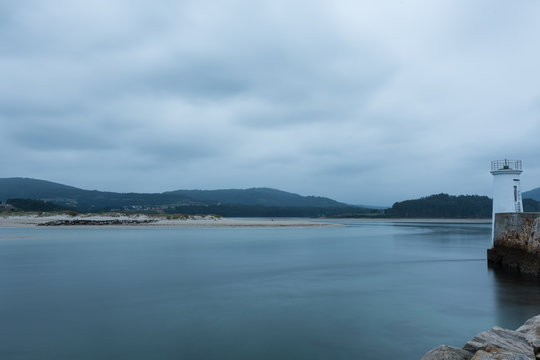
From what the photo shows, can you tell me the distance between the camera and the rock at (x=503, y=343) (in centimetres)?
514

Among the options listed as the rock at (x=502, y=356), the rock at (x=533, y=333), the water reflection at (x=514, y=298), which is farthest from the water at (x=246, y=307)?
the rock at (x=502, y=356)

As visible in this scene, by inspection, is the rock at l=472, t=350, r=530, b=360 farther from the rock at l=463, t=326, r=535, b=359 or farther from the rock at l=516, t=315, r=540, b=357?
the rock at l=516, t=315, r=540, b=357

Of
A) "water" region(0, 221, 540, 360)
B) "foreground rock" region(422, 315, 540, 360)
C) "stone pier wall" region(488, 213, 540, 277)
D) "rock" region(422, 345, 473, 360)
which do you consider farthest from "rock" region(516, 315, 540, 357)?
"stone pier wall" region(488, 213, 540, 277)

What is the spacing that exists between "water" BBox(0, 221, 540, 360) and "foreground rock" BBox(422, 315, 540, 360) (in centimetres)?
154

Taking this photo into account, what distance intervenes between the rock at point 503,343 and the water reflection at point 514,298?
3.53 meters

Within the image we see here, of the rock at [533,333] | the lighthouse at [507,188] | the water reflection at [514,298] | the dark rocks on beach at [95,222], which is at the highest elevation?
the lighthouse at [507,188]

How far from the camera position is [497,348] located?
4.96 m

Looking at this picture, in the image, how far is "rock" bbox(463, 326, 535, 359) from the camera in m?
5.14

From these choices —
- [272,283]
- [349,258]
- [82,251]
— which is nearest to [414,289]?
[272,283]

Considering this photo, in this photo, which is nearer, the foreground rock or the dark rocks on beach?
the foreground rock

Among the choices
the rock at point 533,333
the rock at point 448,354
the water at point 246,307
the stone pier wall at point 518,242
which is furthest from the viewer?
the stone pier wall at point 518,242

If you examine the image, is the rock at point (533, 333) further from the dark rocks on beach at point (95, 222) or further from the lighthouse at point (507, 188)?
the dark rocks on beach at point (95, 222)

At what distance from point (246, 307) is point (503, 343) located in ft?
21.1

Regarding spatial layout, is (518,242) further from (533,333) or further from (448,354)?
(448,354)
